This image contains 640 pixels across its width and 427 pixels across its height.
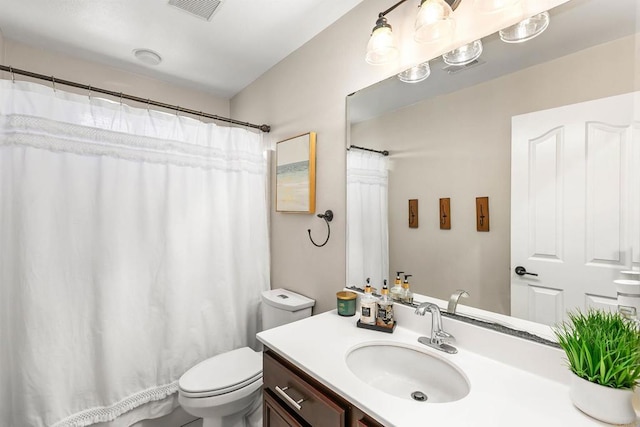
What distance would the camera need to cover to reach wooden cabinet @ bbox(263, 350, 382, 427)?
84 cm

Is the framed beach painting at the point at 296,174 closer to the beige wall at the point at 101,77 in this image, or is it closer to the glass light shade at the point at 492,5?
the glass light shade at the point at 492,5

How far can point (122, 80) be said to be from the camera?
7.34 ft

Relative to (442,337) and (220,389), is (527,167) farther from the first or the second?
(220,389)

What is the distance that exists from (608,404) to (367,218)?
102 centimetres

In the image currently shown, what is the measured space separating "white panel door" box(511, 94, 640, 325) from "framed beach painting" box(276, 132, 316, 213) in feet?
3.46

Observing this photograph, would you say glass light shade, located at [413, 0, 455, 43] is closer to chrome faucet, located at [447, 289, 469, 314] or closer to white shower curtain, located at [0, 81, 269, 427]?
chrome faucet, located at [447, 289, 469, 314]

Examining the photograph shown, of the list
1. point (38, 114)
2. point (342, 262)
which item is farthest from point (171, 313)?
point (38, 114)

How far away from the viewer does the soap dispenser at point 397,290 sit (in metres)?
1.32

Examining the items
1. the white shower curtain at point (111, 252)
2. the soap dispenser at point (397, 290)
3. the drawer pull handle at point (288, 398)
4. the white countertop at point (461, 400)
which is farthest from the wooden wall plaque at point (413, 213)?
the white shower curtain at point (111, 252)

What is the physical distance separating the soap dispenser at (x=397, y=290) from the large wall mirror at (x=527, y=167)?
3 cm

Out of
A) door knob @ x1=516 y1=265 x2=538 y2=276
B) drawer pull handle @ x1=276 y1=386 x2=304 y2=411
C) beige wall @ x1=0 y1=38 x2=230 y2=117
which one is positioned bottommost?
drawer pull handle @ x1=276 y1=386 x2=304 y2=411

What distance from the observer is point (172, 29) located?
5.74 ft

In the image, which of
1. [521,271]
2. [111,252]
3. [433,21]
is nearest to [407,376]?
[521,271]

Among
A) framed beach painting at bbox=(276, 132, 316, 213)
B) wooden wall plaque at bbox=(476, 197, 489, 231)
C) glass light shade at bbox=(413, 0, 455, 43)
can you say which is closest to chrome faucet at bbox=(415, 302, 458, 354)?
wooden wall plaque at bbox=(476, 197, 489, 231)
